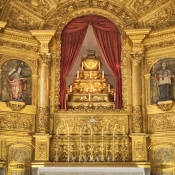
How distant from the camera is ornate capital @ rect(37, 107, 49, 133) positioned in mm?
13359

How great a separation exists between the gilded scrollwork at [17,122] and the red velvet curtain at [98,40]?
133 centimetres

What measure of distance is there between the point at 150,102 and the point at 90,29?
3.28m

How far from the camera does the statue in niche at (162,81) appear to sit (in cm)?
1348

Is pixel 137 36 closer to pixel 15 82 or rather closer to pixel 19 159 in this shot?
pixel 15 82

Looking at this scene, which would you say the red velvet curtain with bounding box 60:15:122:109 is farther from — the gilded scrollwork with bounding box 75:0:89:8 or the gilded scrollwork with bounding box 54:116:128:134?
the gilded scrollwork with bounding box 54:116:128:134

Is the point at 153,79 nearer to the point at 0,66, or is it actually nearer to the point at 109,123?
the point at 109,123

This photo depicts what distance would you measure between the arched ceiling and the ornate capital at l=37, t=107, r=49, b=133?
2608 mm

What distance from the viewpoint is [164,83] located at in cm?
1351

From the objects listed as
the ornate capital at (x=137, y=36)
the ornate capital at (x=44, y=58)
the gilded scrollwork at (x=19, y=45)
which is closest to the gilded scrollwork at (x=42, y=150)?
the ornate capital at (x=44, y=58)

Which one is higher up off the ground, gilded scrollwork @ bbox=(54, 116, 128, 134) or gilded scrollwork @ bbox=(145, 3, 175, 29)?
Result: gilded scrollwork @ bbox=(145, 3, 175, 29)

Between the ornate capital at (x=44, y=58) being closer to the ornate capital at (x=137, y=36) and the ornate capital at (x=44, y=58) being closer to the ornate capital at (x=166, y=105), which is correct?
the ornate capital at (x=137, y=36)

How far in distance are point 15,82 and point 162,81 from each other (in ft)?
14.0

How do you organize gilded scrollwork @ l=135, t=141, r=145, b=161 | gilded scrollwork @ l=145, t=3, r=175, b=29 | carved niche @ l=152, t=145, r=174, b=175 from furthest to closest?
gilded scrollwork @ l=145, t=3, r=175, b=29 → gilded scrollwork @ l=135, t=141, r=145, b=161 → carved niche @ l=152, t=145, r=174, b=175

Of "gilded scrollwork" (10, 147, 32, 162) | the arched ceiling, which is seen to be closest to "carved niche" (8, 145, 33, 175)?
"gilded scrollwork" (10, 147, 32, 162)
